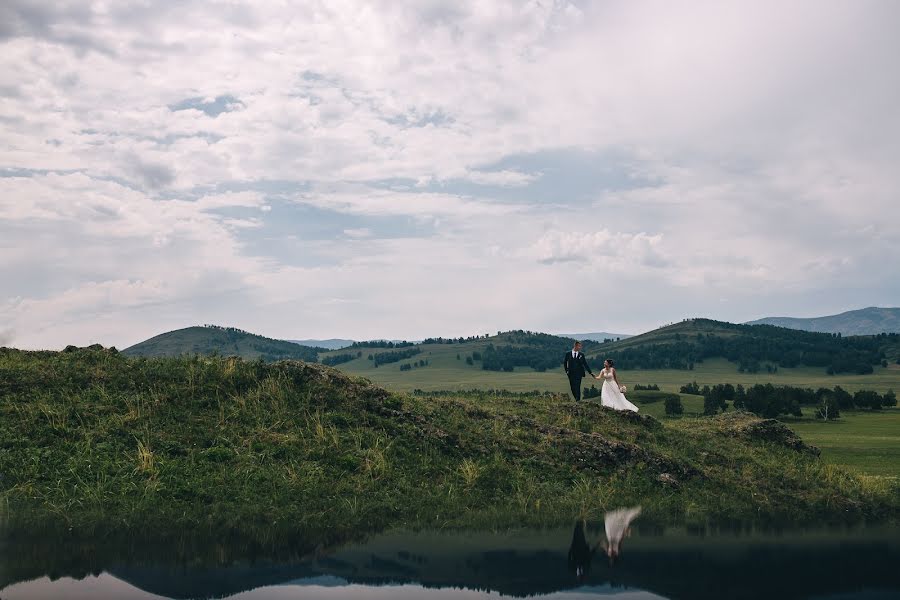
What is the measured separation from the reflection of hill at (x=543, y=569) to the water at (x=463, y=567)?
0.08 feet

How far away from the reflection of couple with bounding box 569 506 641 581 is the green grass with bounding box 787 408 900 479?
40.5ft

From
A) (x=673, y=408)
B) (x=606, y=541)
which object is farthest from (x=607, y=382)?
(x=673, y=408)

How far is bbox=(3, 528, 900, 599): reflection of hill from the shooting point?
11.8 metres

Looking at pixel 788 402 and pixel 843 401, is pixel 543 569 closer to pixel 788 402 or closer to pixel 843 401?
pixel 788 402

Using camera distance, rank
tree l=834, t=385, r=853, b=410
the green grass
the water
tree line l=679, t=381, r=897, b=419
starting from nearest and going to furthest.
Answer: the water → the green grass → tree line l=679, t=381, r=897, b=419 → tree l=834, t=385, r=853, b=410

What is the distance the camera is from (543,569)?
1254 cm

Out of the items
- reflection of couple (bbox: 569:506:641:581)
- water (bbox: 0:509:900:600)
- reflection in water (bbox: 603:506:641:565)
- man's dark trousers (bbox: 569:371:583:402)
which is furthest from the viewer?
man's dark trousers (bbox: 569:371:583:402)

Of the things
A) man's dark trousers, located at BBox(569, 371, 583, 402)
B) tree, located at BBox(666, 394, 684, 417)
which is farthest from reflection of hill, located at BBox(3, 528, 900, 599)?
tree, located at BBox(666, 394, 684, 417)

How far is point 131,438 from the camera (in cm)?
1950

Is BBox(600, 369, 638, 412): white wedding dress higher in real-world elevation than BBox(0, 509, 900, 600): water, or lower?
higher

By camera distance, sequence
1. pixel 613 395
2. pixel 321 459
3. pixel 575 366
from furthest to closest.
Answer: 1. pixel 575 366
2. pixel 613 395
3. pixel 321 459

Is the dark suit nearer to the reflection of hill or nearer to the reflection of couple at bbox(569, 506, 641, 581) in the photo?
the reflection of couple at bbox(569, 506, 641, 581)

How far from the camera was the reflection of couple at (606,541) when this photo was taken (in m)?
12.8

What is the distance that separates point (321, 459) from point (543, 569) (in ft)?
27.7
